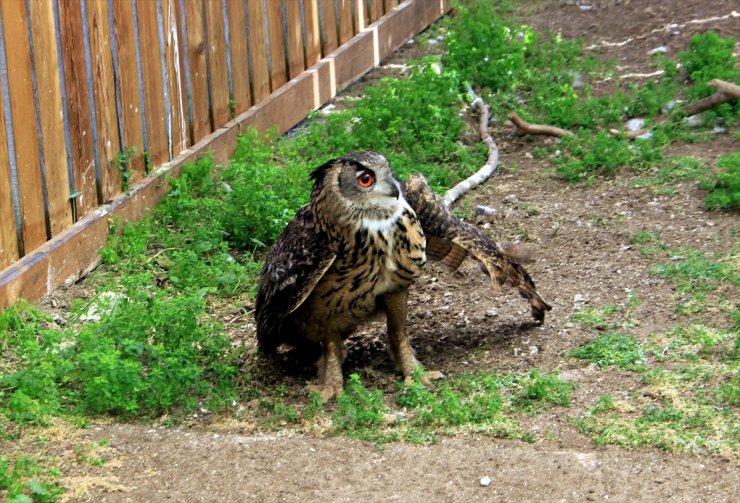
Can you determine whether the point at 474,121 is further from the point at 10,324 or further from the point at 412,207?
the point at 10,324

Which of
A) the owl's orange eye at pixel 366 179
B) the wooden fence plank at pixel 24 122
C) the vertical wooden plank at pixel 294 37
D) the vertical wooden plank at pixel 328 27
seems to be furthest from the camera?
the vertical wooden plank at pixel 328 27

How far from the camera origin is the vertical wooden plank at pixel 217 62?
8648 millimetres

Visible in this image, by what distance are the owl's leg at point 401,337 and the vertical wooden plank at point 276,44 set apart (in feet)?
12.7

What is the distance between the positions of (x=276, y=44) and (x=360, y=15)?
173cm

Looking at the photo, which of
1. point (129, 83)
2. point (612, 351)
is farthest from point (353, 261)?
point (129, 83)

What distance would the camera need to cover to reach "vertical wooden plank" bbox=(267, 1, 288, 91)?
9.50 m

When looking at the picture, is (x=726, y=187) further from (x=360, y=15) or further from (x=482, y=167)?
(x=360, y=15)

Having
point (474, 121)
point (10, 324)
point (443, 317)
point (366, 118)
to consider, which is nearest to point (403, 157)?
point (366, 118)

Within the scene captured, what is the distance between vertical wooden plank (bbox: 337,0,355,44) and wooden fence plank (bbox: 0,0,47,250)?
178 inches

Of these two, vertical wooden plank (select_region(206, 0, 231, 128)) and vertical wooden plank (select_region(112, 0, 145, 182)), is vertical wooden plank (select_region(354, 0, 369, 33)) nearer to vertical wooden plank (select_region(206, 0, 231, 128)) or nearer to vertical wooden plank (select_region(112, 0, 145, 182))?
vertical wooden plank (select_region(206, 0, 231, 128))

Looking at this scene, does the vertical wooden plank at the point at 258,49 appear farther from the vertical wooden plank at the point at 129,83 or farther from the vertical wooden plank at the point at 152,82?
the vertical wooden plank at the point at 129,83

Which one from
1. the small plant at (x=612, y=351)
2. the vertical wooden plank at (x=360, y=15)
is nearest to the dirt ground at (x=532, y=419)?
the small plant at (x=612, y=351)

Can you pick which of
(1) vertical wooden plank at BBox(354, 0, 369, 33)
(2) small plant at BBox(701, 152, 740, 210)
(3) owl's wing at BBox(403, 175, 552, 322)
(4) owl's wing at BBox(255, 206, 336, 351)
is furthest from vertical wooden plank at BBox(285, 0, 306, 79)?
(4) owl's wing at BBox(255, 206, 336, 351)

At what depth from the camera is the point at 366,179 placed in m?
5.63
